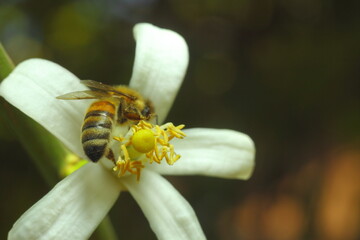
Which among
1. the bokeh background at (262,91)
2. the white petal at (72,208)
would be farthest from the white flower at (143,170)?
the bokeh background at (262,91)

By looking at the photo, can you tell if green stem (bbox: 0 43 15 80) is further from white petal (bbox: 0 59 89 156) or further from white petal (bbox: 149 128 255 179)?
white petal (bbox: 149 128 255 179)

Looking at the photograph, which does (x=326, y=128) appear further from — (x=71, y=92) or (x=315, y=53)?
(x=71, y=92)

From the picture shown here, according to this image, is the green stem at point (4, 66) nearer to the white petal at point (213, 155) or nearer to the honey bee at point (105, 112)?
the honey bee at point (105, 112)

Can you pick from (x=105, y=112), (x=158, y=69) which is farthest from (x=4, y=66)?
(x=158, y=69)

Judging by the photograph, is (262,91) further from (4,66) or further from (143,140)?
(4,66)

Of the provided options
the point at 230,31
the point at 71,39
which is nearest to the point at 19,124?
the point at 71,39

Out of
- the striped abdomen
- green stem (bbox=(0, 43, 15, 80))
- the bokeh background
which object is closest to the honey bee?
the striped abdomen
